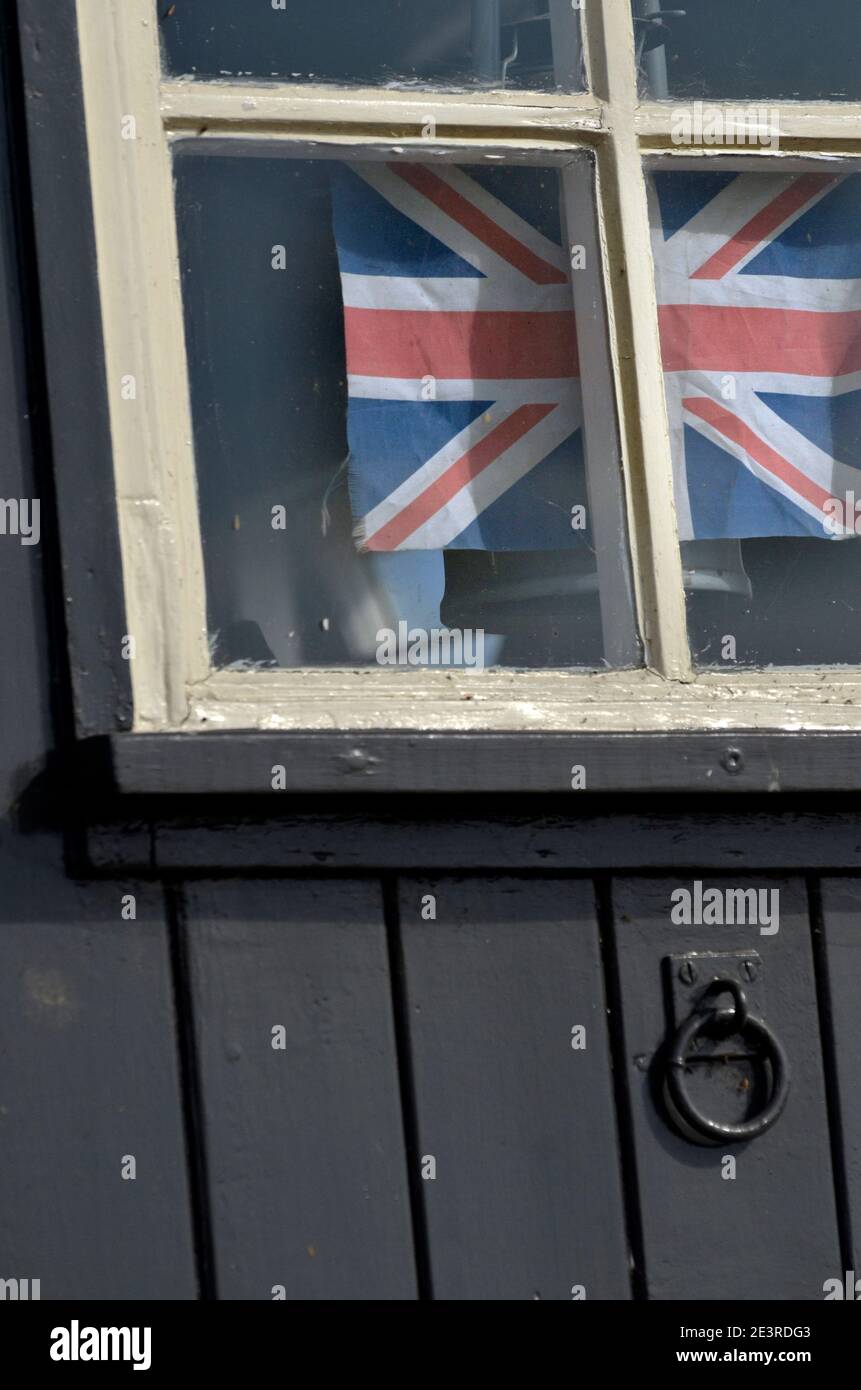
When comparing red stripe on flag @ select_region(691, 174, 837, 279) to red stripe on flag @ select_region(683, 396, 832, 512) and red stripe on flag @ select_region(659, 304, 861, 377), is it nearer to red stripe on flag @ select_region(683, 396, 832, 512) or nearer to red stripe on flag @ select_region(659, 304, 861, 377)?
red stripe on flag @ select_region(659, 304, 861, 377)

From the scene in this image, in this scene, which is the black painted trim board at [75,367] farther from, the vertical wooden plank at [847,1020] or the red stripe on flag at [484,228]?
the vertical wooden plank at [847,1020]

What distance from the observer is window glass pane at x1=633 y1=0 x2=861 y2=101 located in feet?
6.07

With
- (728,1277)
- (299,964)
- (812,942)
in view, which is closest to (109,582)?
(299,964)

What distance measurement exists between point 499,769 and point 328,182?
723mm

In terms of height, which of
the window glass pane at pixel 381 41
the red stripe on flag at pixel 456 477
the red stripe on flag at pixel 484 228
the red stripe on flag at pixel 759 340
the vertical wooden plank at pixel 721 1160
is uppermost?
the window glass pane at pixel 381 41

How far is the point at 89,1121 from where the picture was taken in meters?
1.52

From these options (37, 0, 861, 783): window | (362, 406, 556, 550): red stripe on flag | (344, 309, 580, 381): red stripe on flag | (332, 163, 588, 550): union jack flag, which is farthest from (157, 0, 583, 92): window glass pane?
(362, 406, 556, 550): red stripe on flag

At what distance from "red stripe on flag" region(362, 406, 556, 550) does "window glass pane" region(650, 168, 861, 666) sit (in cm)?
18

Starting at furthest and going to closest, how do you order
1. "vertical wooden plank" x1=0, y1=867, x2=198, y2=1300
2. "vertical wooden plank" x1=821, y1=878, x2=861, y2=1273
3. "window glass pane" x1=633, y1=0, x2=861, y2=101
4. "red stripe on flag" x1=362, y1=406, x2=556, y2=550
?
"window glass pane" x1=633, y1=0, x2=861, y2=101, "red stripe on flag" x1=362, y1=406, x2=556, y2=550, "vertical wooden plank" x1=821, y1=878, x2=861, y2=1273, "vertical wooden plank" x1=0, y1=867, x2=198, y2=1300

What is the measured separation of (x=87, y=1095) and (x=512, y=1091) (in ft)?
1.41

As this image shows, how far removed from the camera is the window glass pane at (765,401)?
1.81 m

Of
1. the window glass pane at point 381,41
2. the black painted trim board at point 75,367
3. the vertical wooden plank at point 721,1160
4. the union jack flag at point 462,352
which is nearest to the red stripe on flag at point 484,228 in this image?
the union jack flag at point 462,352

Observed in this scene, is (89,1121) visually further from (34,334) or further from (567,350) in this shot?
(567,350)

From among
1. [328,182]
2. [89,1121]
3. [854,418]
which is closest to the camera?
[89,1121]
